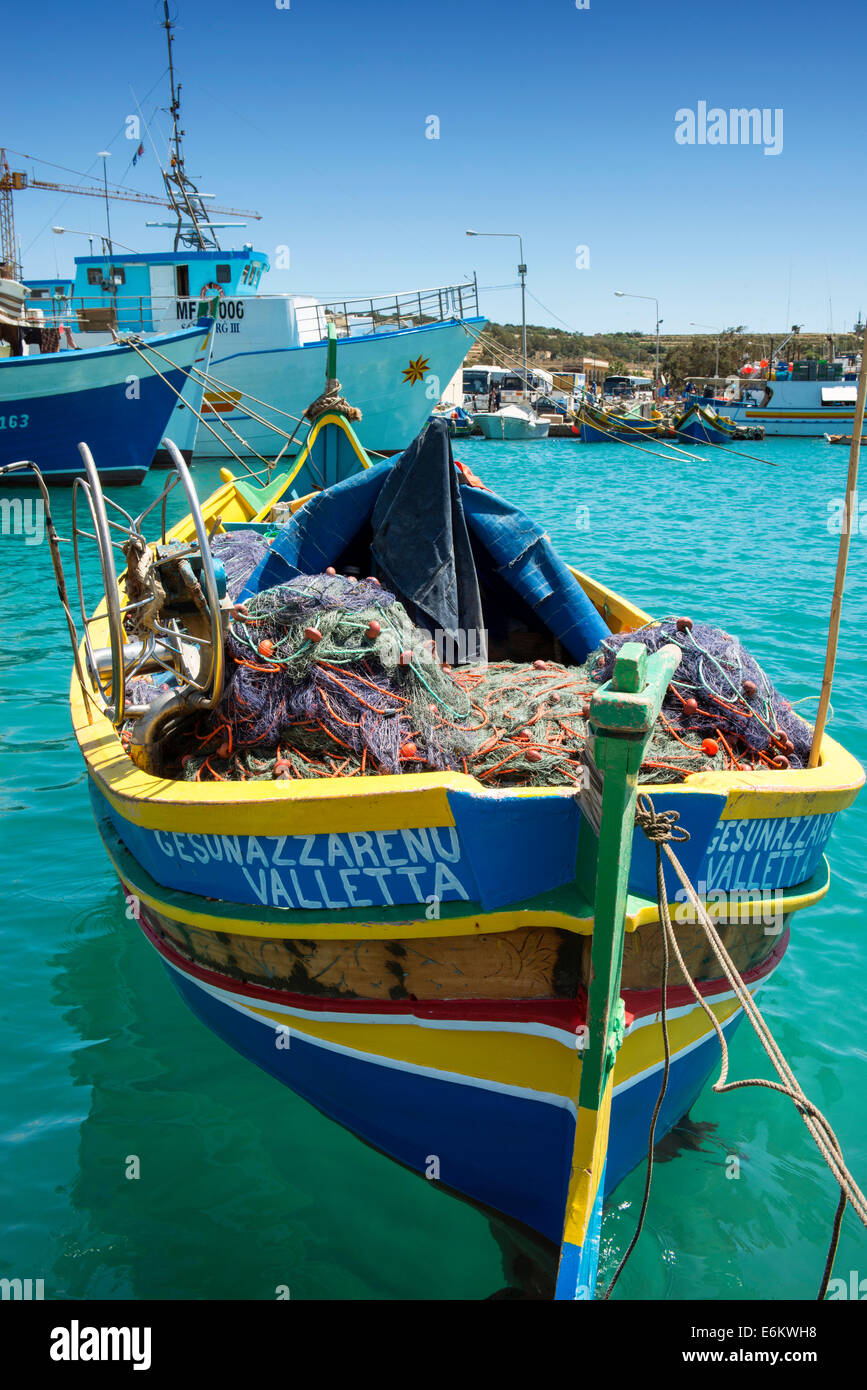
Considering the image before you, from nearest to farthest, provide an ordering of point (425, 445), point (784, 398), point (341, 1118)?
1. point (341, 1118)
2. point (425, 445)
3. point (784, 398)

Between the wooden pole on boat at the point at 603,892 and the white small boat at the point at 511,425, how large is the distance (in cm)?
4702

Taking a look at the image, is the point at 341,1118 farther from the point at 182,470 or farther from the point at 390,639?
the point at 182,470

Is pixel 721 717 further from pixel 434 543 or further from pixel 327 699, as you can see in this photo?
pixel 434 543

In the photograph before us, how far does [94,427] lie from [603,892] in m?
21.4

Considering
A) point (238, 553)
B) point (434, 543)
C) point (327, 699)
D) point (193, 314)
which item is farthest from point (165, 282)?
point (327, 699)

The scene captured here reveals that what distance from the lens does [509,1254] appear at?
11.5 feet

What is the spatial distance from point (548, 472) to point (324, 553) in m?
30.0

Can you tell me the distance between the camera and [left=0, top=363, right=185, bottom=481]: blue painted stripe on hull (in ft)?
67.9

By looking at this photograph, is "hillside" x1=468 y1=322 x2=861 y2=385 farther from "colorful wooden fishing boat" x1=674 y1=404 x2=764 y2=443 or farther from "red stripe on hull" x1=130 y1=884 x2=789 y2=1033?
"red stripe on hull" x1=130 y1=884 x2=789 y2=1033

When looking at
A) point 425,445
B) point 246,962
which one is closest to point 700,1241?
point 246,962

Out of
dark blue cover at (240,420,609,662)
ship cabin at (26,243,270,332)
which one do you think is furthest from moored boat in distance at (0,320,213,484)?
dark blue cover at (240,420,609,662)

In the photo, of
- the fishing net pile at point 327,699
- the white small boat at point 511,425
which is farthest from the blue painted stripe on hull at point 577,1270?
the white small boat at point 511,425

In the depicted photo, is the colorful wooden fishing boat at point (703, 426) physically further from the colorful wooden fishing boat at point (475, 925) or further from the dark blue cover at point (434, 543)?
the colorful wooden fishing boat at point (475, 925)

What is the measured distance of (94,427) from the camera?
2142 cm
